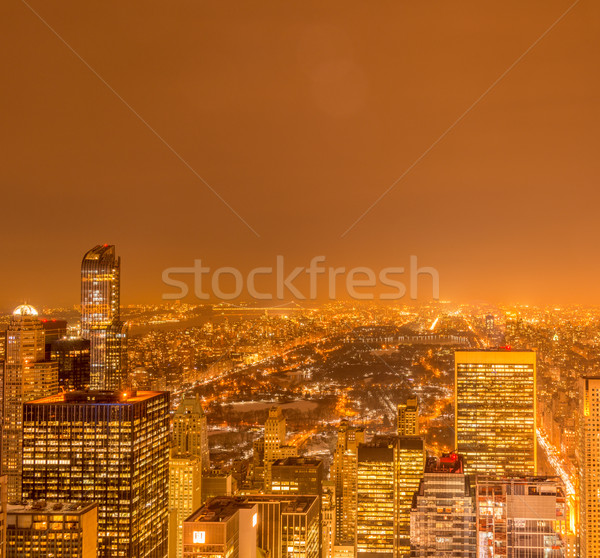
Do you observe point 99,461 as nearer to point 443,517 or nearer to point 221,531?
point 221,531

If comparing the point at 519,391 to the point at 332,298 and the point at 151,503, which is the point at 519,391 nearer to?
the point at 332,298

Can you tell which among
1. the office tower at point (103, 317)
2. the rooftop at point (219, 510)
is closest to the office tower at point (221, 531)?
the rooftop at point (219, 510)

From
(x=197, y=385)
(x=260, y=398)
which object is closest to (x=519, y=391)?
(x=260, y=398)

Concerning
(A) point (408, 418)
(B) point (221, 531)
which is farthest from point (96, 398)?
(A) point (408, 418)

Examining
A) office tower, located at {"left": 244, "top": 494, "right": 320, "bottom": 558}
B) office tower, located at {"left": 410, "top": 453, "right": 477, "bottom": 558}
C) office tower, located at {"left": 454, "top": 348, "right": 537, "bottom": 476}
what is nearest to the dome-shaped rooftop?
office tower, located at {"left": 244, "top": 494, "right": 320, "bottom": 558}

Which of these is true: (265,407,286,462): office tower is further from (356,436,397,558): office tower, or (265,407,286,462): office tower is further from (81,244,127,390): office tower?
(81,244,127,390): office tower

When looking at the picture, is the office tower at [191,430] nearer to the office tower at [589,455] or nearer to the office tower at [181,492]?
the office tower at [181,492]
